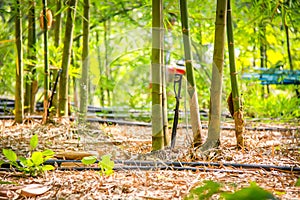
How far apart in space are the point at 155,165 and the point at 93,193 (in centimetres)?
41

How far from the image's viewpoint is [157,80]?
184cm

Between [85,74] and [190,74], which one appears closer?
[190,74]

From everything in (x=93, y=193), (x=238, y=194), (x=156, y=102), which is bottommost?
(x=93, y=193)

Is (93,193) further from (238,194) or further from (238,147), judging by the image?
(238,147)

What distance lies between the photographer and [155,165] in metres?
1.67

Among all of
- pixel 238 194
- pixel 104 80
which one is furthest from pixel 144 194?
pixel 104 80

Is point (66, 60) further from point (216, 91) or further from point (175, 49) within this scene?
point (175, 49)

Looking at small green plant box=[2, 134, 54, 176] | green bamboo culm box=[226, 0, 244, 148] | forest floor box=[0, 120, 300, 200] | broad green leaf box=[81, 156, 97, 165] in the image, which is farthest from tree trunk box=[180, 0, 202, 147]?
small green plant box=[2, 134, 54, 176]

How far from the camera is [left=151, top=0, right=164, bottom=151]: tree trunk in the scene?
1.82 meters

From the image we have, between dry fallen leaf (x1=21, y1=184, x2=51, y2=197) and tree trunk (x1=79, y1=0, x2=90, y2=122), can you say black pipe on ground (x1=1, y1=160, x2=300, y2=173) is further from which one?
tree trunk (x1=79, y1=0, x2=90, y2=122)

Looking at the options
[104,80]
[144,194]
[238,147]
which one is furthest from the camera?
[104,80]

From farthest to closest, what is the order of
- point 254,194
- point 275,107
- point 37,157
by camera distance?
point 275,107, point 37,157, point 254,194

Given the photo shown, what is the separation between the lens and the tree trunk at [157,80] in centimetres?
182

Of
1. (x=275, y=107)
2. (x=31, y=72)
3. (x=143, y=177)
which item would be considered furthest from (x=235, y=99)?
(x=31, y=72)
